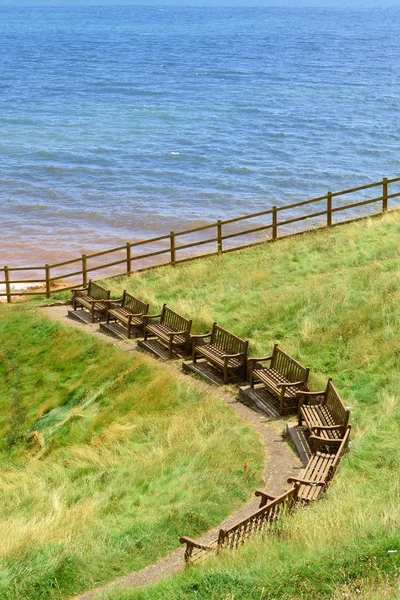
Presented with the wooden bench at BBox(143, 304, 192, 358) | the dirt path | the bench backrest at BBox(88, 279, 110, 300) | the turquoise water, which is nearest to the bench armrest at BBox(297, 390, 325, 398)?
the dirt path

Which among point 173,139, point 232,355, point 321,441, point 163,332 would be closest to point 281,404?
point 232,355

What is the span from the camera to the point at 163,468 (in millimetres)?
14039

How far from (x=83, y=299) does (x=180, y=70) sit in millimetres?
87908

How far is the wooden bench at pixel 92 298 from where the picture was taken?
2284 centimetres

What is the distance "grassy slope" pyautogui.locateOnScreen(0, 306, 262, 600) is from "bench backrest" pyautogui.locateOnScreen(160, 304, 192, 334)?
1242 mm

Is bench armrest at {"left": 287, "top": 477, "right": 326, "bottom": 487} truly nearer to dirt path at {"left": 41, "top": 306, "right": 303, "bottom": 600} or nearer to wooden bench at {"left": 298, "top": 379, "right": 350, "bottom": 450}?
dirt path at {"left": 41, "top": 306, "right": 303, "bottom": 600}

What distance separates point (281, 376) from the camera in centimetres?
1692

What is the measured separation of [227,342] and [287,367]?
2.12 meters

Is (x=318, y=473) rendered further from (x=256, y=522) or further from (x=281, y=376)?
(x=281, y=376)

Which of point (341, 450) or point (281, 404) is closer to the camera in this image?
point (341, 450)

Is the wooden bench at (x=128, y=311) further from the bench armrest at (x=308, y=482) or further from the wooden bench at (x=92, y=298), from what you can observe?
the bench armrest at (x=308, y=482)

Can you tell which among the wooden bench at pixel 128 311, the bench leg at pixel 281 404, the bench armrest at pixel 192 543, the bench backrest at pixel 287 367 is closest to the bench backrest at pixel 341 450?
the bench leg at pixel 281 404

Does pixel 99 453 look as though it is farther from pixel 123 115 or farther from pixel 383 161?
pixel 123 115

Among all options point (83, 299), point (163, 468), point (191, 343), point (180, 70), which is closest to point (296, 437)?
point (163, 468)
